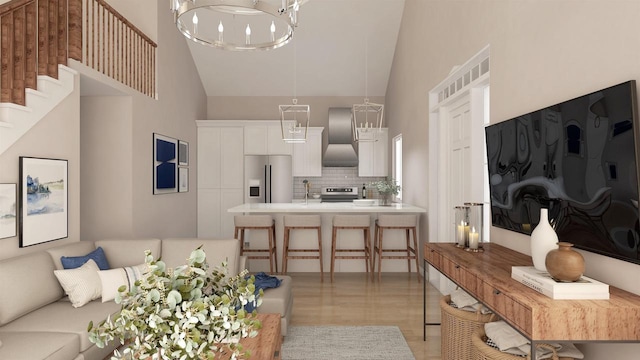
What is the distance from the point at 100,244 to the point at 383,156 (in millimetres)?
5968

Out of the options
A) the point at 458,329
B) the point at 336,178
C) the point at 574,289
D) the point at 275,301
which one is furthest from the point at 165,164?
the point at 574,289

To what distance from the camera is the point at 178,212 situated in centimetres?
722

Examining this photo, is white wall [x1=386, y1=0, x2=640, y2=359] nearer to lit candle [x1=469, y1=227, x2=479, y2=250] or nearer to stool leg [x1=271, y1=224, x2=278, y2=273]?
lit candle [x1=469, y1=227, x2=479, y2=250]

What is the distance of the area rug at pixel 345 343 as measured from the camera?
3.34 m

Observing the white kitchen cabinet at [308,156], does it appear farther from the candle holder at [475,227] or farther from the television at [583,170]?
the television at [583,170]

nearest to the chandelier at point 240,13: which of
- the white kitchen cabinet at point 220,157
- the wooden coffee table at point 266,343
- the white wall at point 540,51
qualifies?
the white wall at point 540,51

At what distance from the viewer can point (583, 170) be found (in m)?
2.06

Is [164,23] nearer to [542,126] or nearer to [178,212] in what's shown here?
[178,212]

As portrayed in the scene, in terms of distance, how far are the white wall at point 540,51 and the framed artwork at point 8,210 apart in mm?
3998

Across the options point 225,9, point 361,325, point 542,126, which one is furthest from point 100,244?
point 542,126

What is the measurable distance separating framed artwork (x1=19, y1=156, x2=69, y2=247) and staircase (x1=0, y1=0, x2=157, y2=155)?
339 millimetres

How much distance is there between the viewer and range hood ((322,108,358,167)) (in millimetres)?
8344

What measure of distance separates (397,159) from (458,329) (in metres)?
5.37

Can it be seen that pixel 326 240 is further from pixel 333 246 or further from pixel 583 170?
pixel 583 170
